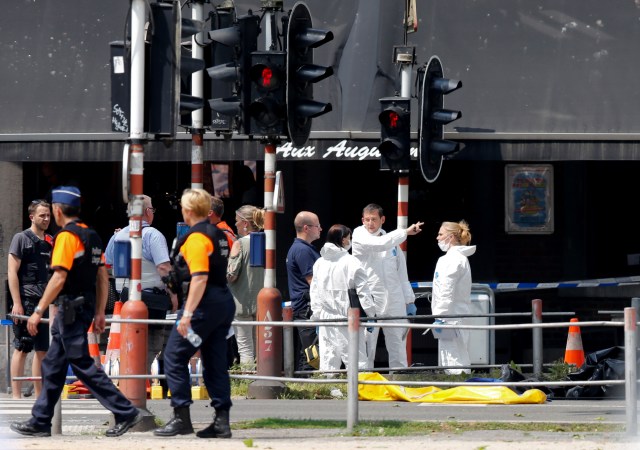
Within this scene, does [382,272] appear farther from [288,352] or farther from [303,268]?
[288,352]

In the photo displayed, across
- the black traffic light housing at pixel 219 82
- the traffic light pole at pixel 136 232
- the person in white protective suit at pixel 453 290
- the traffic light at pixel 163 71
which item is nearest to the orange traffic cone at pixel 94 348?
the traffic light pole at pixel 136 232

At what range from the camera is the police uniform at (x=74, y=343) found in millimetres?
10047

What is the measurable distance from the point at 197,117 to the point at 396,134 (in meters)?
2.19

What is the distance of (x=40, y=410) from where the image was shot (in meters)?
10.1

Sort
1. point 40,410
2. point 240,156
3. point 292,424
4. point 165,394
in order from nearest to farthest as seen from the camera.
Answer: point 40,410 < point 292,424 < point 165,394 < point 240,156

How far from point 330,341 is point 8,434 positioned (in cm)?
433

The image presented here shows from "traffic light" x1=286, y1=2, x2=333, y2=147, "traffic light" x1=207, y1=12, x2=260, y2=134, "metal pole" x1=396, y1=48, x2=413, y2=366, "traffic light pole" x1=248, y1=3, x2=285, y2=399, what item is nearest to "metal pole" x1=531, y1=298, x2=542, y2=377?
"metal pole" x1=396, y1=48, x2=413, y2=366

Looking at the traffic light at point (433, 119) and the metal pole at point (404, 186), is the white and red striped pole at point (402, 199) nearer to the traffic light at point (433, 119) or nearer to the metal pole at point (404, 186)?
the metal pole at point (404, 186)

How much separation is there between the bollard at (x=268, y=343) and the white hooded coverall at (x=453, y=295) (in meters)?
2.10

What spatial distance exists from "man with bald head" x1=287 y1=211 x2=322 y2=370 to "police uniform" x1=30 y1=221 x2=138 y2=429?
4.78 meters

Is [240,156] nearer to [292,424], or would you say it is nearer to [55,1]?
[55,1]

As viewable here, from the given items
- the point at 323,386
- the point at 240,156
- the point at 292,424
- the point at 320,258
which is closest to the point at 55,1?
the point at 240,156

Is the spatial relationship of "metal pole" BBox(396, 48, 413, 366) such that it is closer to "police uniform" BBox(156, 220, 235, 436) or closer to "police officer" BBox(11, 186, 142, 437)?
"police uniform" BBox(156, 220, 235, 436)

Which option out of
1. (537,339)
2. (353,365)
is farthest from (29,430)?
(537,339)
